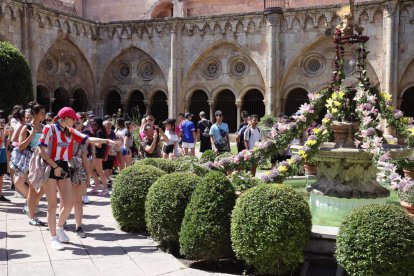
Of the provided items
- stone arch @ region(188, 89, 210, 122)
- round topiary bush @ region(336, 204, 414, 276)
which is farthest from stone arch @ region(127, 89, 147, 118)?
round topiary bush @ region(336, 204, 414, 276)

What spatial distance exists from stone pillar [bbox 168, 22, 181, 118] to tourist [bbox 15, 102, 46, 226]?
51.3 ft

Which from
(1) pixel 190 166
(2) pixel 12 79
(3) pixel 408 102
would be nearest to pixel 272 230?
(1) pixel 190 166

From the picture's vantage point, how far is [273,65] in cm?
2203

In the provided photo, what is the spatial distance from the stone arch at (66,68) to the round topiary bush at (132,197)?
51.9ft

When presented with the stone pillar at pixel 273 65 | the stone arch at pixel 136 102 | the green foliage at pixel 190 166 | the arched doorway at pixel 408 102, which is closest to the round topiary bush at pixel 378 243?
the green foliage at pixel 190 166

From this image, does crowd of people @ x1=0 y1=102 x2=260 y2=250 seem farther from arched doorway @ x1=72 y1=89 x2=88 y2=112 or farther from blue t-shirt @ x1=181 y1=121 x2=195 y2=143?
arched doorway @ x1=72 y1=89 x2=88 y2=112

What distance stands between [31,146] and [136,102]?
18.1 metres

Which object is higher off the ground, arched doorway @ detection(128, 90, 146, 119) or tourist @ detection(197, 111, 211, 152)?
arched doorway @ detection(128, 90, 146, 119)

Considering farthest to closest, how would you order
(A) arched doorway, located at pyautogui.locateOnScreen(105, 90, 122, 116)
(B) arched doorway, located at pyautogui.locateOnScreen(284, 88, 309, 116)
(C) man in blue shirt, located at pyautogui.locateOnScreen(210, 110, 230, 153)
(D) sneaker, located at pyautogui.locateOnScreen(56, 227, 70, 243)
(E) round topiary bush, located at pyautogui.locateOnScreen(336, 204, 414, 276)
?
1. (A) arched doorway, located at pyautogui.locateOnScreen(105, 90, 122, 116)
2. (B) arched doorway, located at pyautogui.locateOnScreen(284, 88, 309, 116)
3. (C) man in blue shirt, located at pyautogui.locateOnScreen(210, 110, 230, 153)
4. (D) sneaker, located at pyautogui.locateOnScreen(56, 227, 70, 243)
5. (E) round topiary bush, located at pyautogui.locateOnScreen(336, 204, 414, 276)

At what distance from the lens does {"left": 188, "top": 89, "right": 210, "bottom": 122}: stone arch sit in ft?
80.7

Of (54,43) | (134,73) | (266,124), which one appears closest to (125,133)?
(266,124)

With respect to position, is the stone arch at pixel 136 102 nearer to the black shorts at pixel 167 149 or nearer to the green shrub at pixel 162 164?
the black shorts at pixel 167 149

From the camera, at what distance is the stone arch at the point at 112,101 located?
25.9 meters

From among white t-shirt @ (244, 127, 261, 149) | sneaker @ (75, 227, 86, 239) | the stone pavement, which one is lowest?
the stone pavement
